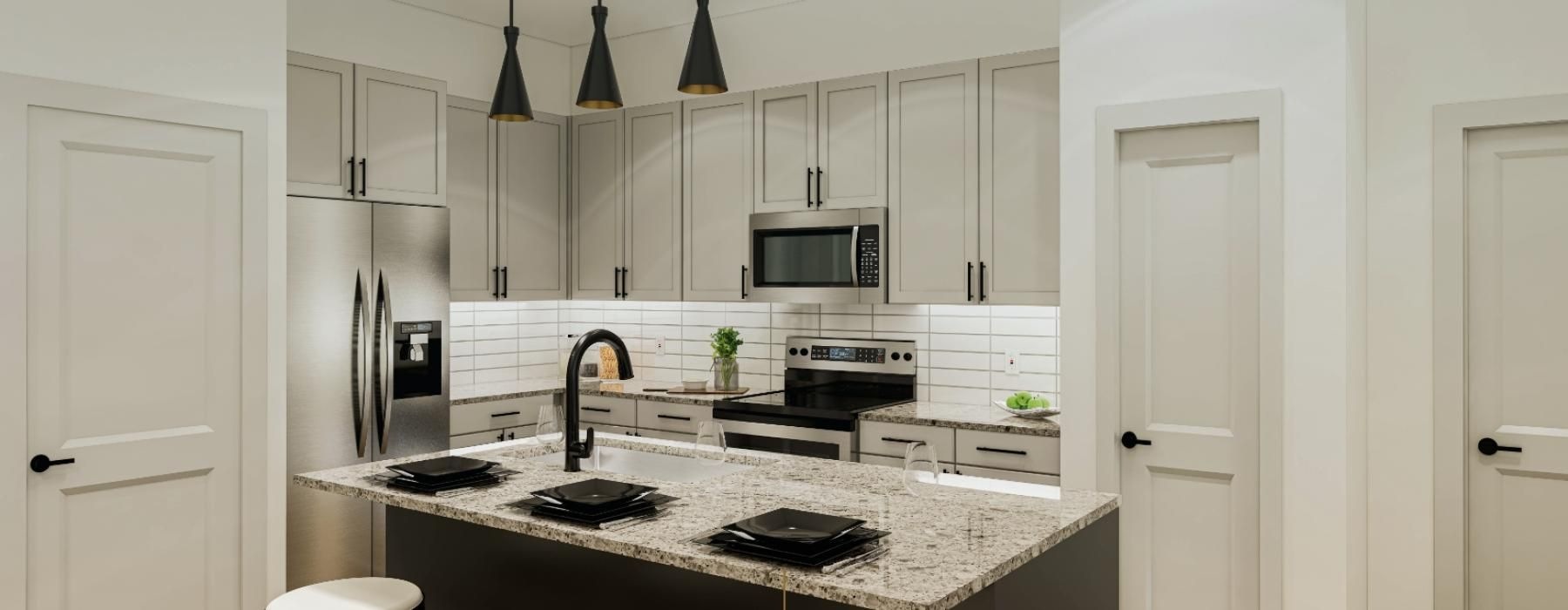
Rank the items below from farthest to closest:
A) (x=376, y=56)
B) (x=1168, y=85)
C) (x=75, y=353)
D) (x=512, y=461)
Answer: (x=376, y=56), (x=1168, y=85), (x=75, y=353), (x=512, y=461)

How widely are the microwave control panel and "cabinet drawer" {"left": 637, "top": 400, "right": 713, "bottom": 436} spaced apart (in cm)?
97

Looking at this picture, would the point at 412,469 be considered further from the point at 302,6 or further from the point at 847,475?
the point at 302,6

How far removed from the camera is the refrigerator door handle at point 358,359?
4.07 meters

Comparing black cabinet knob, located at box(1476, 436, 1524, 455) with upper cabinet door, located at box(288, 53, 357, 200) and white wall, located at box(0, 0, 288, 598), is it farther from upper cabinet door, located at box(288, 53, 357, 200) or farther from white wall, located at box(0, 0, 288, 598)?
upper cabinet door, located at box(288, 53, 357, 200)

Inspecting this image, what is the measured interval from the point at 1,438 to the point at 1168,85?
374 cm

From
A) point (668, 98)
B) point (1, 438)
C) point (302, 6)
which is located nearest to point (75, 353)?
point (1, 438)

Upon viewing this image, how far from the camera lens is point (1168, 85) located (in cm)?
328

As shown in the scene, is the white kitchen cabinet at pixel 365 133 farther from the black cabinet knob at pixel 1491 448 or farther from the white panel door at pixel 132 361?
the black cabinet knob at pixel 1491 448

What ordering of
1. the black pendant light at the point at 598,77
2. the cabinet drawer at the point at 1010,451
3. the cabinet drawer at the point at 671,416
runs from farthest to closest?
the cabinet drawer at the point at 671,416 → the cabinet drawer at the point at 1010,451 → the black pendant light at the point at 598,77

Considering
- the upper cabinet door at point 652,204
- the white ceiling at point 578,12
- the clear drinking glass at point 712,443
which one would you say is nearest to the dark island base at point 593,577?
the clear drinking glass at point 712,443

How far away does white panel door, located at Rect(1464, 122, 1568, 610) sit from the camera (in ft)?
9.35

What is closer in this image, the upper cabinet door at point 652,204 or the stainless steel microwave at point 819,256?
the stainless steel microwave at point 819,256

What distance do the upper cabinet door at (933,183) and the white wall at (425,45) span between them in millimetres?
2158

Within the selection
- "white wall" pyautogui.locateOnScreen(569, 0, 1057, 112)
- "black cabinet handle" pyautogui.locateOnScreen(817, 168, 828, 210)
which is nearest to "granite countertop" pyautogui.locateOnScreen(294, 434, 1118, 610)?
"black cabinet handle" pyautogui.locateOnScreen(817, 168, 828, 210)
